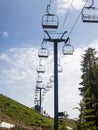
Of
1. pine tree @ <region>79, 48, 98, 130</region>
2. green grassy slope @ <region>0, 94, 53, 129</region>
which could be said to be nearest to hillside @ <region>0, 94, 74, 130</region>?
green grassy slope @ <region>0, 94, 53, 129</region>

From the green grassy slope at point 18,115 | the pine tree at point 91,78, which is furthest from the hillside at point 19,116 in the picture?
the pine tree at point 91,78

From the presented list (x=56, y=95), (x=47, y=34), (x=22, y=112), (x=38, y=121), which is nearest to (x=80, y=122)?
(x=56, y=95)

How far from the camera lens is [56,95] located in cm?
3036

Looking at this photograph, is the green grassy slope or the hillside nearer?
the hillside

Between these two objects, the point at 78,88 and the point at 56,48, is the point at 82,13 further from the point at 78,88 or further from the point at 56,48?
the point at 78,88

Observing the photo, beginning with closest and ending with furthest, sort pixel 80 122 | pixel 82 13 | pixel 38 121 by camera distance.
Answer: pixel 82 13 → pixel 80 122 → pixel 38 121

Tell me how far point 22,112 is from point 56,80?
3024 cm

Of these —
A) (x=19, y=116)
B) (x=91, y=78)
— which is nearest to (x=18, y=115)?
(x=19, y=116)

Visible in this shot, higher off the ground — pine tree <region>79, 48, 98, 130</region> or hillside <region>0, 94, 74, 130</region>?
pine tree <region>79, 48, 98, 130</region>

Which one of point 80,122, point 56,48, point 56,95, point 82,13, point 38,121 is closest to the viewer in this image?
point 82,13

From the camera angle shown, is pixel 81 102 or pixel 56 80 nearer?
pixel 81 102

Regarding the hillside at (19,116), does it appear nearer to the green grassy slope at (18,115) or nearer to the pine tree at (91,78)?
the green grassy slope at (18,115)

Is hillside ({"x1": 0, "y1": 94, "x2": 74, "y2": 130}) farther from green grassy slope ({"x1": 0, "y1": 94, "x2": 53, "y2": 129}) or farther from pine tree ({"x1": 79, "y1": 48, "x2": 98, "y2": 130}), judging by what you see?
pine tree ({"x1": 79, "y1": 48, "x2": 98, "y2": 130})

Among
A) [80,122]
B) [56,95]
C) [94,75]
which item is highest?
[94,75]
